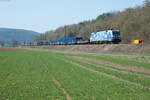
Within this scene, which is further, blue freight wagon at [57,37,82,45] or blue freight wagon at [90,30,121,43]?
blue freight wagon at [57,37,82,45]

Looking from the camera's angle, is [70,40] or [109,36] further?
[70,40]

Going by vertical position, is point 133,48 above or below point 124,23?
below

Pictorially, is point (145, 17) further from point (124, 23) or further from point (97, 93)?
point (97, 93)

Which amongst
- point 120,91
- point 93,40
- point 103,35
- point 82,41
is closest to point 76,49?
point 82,41

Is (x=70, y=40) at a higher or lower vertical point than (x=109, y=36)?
lower

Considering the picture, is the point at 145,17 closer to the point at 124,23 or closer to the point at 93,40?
the point at 124,23

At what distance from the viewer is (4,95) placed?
980 cm

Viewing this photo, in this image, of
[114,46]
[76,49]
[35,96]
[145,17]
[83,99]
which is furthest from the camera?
[76,49]

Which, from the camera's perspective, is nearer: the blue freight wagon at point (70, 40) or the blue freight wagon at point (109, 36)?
the blue freight wagon at point (109, 36)

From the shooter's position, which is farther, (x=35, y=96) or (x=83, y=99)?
(x=35, y=96)

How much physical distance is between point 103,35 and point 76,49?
17742mm

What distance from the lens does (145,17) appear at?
59.4m

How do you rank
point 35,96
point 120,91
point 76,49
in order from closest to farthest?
point 35,96 → point 120,91 → point 76,49

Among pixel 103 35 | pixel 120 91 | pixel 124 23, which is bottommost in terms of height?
pixel 120 91
